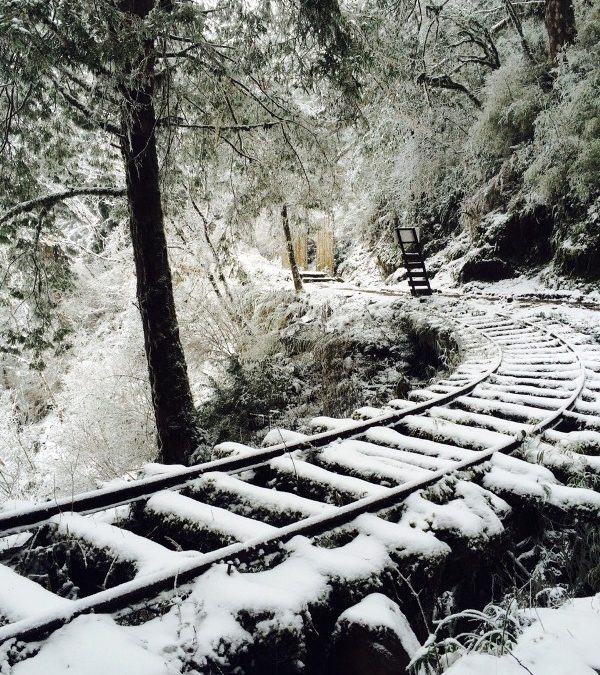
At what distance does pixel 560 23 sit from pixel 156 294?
13.9 m

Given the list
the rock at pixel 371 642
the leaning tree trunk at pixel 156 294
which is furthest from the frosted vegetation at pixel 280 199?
the rock at pixel 371 642

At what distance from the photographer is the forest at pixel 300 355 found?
1640 mm

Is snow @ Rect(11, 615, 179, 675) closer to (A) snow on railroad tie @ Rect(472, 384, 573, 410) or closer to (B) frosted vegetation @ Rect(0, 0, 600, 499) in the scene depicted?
(A) snow on railroad tie @ Rect(472, 384, 573, 410)

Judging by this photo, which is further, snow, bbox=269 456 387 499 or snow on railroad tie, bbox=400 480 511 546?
snow, bbox=269 456 387 499

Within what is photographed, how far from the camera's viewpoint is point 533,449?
3203mm

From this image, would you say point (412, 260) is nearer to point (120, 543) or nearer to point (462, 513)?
point (462, 513)

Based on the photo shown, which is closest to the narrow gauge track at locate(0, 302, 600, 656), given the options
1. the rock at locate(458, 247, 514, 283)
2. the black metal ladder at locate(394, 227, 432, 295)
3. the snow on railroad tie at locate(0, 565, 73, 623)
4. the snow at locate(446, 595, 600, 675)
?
the snow on railroad tie at locate(0, 565, 73, 623)

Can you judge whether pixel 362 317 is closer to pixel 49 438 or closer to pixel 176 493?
pixel 176 493

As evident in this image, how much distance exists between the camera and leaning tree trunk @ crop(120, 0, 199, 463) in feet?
20.6

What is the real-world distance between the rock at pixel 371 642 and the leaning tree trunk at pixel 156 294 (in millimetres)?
5131

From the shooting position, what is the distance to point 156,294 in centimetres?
639

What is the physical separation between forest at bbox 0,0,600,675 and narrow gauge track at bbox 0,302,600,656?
0.02m

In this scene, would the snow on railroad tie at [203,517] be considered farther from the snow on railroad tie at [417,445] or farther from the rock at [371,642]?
the snow on railroad tie at [417,445]

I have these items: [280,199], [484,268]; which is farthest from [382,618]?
[484,268]
